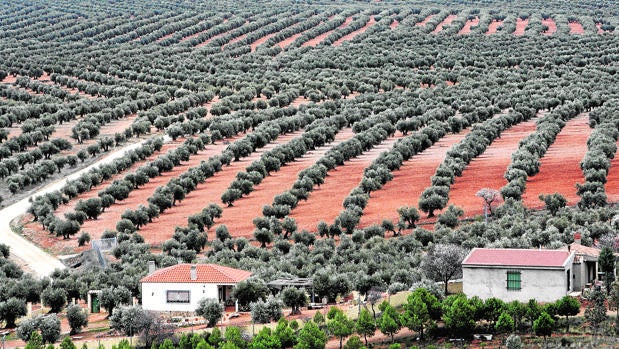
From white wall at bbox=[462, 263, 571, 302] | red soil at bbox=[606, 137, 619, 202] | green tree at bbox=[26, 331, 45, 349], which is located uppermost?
red soil at bbox=[606, 137, 619, 202]

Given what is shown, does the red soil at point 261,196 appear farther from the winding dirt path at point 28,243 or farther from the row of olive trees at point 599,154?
the row of olive trees at point 599,154

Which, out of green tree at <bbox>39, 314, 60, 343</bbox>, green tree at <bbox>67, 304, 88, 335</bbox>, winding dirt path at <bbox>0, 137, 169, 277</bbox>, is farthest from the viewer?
winding dirt path at <bbox>0, 137, 169, 277</bbox>

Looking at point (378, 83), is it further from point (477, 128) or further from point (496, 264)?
point (496, 264)

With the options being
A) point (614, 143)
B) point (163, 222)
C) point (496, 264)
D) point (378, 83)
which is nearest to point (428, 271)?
point (496, 264)

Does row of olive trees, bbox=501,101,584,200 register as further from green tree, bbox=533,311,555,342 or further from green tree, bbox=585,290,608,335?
green tree, bbox=533,311,555,342

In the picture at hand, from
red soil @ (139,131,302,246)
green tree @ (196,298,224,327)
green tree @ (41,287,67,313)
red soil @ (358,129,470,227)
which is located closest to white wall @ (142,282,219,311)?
green tree @ (196,298,224,327)

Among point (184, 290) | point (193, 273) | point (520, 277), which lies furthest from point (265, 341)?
point (193, 273)

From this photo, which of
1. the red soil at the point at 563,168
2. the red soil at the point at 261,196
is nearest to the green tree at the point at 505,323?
the red soil at the point at 563,168
